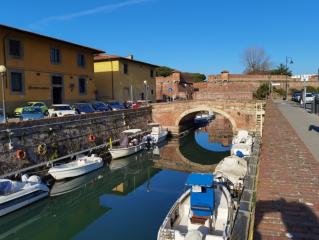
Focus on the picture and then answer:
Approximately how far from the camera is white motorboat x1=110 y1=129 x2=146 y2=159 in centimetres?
2403

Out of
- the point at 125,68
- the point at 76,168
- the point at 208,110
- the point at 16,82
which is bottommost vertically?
the point at 76,168

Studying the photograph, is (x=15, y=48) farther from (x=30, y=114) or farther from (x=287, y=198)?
(x=287, y=198)

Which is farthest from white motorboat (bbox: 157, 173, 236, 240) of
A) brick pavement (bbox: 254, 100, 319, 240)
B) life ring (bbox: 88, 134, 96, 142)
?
life ring (bbox: 88, 134, 96, 142)

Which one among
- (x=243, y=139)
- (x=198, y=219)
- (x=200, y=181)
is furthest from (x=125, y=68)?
(x=198, y=219)

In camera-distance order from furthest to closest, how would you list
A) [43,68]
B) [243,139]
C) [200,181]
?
[43,68] < [243,139] < [200,181]

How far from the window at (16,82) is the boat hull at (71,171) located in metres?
9.71

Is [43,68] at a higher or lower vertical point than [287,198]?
higher

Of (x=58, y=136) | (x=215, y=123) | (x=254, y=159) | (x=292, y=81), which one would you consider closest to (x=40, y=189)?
(x=58, y=136)

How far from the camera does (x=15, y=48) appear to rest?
2475cm

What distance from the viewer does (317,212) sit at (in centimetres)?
367

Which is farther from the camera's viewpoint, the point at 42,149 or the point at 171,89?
the point at 171,89

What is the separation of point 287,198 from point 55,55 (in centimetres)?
2812

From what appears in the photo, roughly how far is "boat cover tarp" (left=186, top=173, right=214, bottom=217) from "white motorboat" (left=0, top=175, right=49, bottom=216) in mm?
7484

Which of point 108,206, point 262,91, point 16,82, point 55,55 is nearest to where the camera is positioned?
point 108,206
